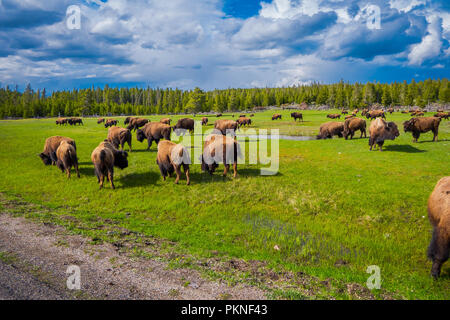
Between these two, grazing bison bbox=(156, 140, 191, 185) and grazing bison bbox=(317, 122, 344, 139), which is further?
grazing bison bbox=(317, 122, 344, 139)

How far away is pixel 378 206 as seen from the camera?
32.9 ft

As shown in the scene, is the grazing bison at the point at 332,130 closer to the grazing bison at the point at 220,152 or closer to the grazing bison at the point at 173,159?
the grazing bison at the point at 220,152

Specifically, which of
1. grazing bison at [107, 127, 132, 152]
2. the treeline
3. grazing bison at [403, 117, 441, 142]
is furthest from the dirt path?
the treeline

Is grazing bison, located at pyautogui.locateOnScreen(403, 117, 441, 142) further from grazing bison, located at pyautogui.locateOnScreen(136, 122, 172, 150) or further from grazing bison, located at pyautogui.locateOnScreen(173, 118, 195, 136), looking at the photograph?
grazing bison, located at pyautogui.locateOnScreen(173, 118, 195, 136)

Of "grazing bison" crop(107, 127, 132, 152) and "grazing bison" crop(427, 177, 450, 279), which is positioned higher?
A: "grazing bison" crop(107, 127, 132, 152)

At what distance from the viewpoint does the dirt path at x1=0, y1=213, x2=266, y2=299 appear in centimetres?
477

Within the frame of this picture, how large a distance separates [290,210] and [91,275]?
7.45 meters

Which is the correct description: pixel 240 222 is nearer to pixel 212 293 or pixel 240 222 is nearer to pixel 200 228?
pixel 200 228

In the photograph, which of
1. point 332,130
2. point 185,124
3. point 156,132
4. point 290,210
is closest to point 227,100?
point 185,124

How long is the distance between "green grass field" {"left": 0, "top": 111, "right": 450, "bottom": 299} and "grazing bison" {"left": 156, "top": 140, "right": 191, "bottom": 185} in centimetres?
71

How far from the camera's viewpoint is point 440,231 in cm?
558

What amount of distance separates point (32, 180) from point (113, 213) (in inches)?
311

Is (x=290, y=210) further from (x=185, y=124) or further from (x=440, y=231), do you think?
(x=185, y=124)

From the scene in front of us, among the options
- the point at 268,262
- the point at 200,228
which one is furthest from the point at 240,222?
the point at 268,262
